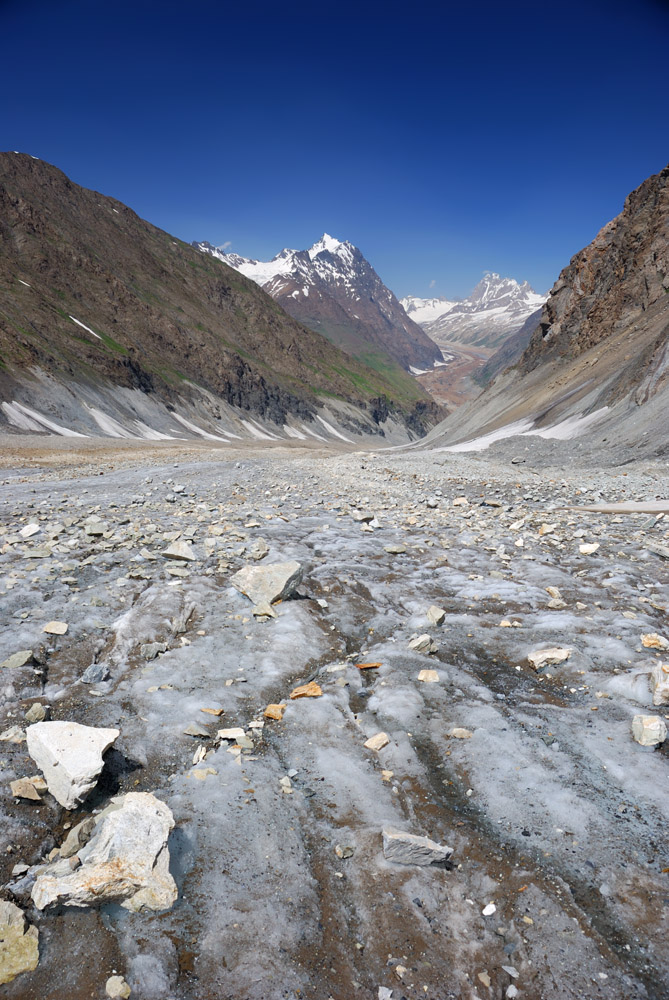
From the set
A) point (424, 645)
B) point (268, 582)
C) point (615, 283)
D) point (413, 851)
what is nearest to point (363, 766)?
point (413, 851)

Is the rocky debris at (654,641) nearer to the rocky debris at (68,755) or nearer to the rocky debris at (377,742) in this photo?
the rocky debris at (377,742)

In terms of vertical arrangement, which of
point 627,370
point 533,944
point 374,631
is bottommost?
point 533,944

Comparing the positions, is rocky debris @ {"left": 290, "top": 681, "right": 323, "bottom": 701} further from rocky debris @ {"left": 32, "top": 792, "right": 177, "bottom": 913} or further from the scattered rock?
the scattered rock

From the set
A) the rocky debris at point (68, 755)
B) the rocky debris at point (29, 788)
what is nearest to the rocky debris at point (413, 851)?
the rocky debris at point (68, 755)

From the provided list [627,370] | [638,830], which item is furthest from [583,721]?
[627,370]

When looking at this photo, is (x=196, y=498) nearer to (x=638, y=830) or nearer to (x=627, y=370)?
(x=638, y=830)

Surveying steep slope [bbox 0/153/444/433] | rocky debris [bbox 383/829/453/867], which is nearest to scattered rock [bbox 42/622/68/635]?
rocky debris [bbox 383/829/453/867]

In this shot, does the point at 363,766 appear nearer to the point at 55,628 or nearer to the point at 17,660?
the point at 17,660
